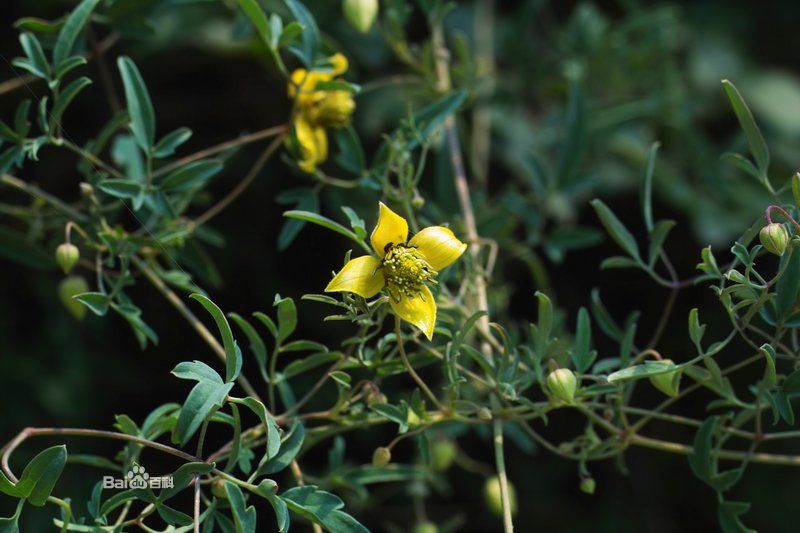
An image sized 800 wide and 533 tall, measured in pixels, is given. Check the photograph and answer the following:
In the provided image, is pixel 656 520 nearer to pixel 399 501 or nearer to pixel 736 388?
pixel 736 388

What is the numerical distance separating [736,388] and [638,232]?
344 millimetres

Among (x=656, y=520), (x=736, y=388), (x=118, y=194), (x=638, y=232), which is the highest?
(x=118, y=194)

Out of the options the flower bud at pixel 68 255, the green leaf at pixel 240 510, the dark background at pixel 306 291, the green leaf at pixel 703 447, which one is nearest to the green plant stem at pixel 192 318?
the flower bud at pixel 68 255

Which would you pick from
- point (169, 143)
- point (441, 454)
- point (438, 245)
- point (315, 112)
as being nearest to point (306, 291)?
point (441, 454)

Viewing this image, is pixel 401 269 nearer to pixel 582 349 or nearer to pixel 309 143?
pixel 582 349

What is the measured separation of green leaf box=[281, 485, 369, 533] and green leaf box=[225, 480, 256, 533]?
30mm

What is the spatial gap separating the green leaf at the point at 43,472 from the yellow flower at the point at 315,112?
0.39m

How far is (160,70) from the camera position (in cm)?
178

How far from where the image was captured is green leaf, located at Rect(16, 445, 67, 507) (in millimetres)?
683

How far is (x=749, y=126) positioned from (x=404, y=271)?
1.01 ft

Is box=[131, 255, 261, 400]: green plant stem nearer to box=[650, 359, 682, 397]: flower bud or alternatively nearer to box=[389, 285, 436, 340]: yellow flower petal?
box=[389, 285, 436, 340]: yellow flower petal

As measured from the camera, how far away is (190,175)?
0.89 m

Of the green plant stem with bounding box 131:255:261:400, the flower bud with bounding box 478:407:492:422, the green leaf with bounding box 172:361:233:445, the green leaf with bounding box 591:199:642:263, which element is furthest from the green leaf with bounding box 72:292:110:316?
the green leaf with bounding box 591:199:642:263

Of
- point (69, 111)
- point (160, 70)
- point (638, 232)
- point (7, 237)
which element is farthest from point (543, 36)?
point (7, 237)
